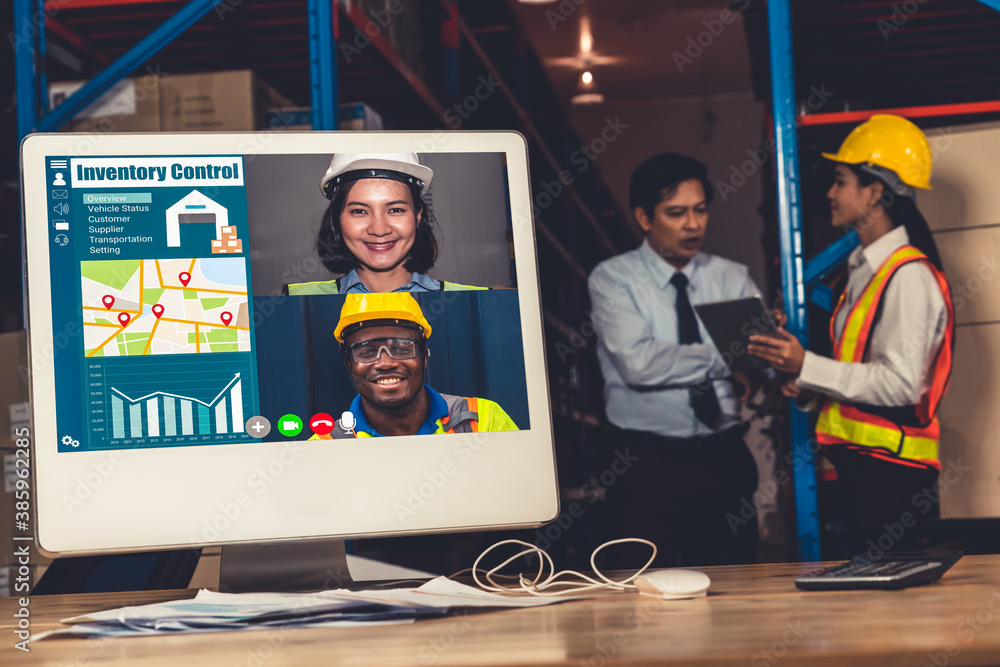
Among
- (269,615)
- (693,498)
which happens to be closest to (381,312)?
(269,615)

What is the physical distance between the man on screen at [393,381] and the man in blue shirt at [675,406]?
173 cm

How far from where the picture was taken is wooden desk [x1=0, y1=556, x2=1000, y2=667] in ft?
2.19

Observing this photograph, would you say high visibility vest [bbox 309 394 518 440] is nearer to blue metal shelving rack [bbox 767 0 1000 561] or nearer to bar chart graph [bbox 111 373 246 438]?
bar chart graph [bbox 111 373 246 438]

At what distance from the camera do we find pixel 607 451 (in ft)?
9.79

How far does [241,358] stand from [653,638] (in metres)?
0.63

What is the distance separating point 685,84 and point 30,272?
7.01 metres

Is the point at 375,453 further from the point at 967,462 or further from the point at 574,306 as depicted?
the point at 574,306

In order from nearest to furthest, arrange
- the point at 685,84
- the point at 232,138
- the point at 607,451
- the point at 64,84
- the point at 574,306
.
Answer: the point at 232,138, the point at 64,84, the point at 607,451, the point at 574,306, the point at 685,84

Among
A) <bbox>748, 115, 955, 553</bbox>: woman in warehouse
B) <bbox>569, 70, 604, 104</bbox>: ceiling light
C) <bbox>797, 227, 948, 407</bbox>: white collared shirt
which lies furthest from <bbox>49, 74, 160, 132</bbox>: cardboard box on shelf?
<bbox>569, 70, 604, 104</bbox>: ceiling light

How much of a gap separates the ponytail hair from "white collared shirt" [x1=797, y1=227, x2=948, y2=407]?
208 mm

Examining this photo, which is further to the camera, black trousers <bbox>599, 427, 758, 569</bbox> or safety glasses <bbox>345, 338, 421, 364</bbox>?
black trousers <bbox>599, 427, 758, 569</bbox>

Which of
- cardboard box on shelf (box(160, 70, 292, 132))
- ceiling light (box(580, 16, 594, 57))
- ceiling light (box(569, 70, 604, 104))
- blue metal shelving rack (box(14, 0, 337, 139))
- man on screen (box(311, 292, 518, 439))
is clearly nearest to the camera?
man on screen (box(311, 292, 518, 439))

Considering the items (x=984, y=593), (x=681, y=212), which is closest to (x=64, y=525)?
(x=984, y=593)

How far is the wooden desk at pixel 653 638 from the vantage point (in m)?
0.67
